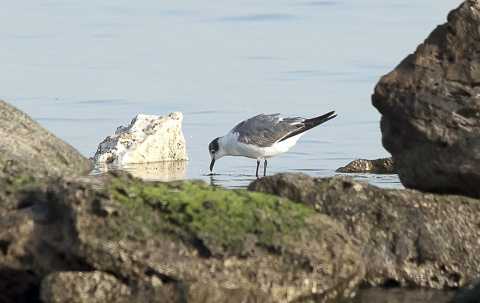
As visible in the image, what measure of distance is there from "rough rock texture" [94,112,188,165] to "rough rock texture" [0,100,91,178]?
16.0ft

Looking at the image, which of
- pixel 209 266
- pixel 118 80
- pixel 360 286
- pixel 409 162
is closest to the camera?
pixel 209 266

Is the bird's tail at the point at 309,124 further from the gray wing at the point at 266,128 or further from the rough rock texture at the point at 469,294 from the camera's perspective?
the rough rock texture at the point at 469,294

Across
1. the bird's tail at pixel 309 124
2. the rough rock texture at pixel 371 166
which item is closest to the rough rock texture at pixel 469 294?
the rough rock texture at pixel 371 166

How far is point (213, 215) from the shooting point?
24.8 ft

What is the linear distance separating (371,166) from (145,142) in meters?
2.40

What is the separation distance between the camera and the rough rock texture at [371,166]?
13766 millimetres

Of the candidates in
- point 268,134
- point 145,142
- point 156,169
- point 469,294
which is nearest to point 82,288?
point 469,294

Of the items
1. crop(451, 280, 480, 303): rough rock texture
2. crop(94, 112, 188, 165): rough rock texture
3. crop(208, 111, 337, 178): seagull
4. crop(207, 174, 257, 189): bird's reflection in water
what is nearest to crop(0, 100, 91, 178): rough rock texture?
crop(451, 280, 480, 303): rough rock texture

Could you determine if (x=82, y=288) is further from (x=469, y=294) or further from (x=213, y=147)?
(x=213, y=147)

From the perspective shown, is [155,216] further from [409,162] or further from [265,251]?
[409,162]

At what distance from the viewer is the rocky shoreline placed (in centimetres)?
722

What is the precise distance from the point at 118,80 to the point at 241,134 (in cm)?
369

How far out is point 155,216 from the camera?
294 inches

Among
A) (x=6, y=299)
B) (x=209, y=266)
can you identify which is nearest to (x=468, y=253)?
(x=209, y=266)
